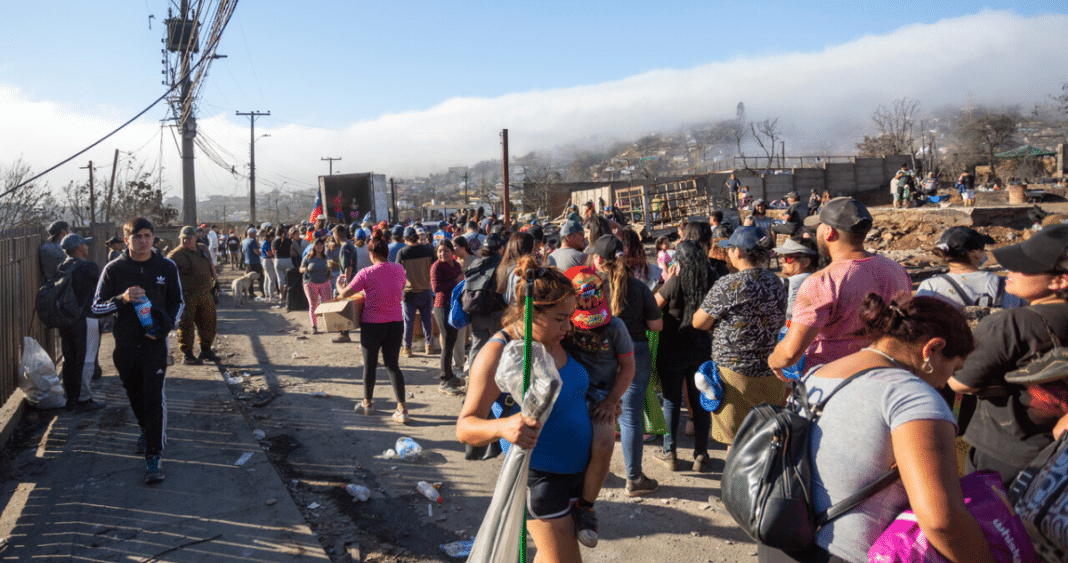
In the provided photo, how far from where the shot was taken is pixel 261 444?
231 inches

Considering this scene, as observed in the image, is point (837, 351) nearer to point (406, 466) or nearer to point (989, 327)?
point (989, 327)

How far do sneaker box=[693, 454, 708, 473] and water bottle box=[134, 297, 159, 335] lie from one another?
14.0ft

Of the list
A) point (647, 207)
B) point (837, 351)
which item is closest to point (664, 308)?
point (837, 351)

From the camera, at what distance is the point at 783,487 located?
1.83m

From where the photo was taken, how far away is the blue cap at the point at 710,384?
437 centimetres

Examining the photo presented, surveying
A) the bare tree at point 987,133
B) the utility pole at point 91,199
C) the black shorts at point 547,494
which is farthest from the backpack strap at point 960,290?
the bare tree at point 987,133

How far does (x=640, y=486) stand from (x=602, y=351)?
74.5 inches

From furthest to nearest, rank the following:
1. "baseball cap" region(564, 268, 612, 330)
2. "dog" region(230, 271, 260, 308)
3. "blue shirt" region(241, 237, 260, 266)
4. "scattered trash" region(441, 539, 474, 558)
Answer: "blue shirt" region(241, 237, 260, 266)
"dog" region(230, 271, 260, 308)
"scattered trash" region(441, 539, 474, 558)
"baseball cap" region(564, 268, 612, 330)

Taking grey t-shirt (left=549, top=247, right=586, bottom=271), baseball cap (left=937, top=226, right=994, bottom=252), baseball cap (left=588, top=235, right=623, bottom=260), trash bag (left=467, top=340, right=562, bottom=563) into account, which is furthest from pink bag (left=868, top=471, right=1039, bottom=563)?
grey t-shirt (left=549, top=247, right=586, bottom=271)

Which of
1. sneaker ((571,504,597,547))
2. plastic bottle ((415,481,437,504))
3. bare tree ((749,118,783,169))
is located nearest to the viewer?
sneaker ((571,504,597,547))

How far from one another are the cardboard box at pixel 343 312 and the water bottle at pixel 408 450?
142 cm

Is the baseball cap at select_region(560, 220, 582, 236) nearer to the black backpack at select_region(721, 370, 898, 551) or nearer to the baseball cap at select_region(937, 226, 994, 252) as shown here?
the baseball cap at select_region(937, 226, 994, 252)

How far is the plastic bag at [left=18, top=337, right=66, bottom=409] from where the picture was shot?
644 centimetres

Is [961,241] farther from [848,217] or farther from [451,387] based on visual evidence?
[451,387]
